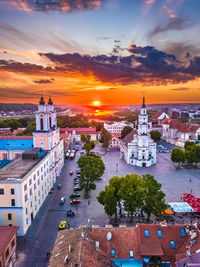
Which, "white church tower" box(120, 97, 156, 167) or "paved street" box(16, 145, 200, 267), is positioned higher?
"white church tower" box(120, 97, 156, 167)

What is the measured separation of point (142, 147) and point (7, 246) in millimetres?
51894

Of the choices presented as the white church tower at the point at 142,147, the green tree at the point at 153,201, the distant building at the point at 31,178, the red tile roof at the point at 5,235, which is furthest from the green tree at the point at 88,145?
the red tile roof at the point at 5,235

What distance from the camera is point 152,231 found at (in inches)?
878

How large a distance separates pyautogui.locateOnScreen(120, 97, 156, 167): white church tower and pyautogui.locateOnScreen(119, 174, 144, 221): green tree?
1425 inches

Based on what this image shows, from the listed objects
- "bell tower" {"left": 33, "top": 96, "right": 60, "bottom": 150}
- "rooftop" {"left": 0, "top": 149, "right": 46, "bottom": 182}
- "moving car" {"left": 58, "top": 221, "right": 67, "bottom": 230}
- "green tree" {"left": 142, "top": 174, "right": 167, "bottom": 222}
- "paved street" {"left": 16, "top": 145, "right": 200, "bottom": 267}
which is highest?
"bell tower" {"left": 33, "top": 96, "right": 60, "bottom": 150}

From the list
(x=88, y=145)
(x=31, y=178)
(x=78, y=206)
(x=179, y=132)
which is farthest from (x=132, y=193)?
(x=179, y=132)

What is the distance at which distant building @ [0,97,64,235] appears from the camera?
29.8m

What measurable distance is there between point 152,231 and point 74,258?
966 cm

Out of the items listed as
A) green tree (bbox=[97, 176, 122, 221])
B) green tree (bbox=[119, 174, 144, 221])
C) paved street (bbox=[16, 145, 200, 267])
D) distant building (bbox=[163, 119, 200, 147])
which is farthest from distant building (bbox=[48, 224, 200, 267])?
distant building (bbox=[163, 119, 200, 147])

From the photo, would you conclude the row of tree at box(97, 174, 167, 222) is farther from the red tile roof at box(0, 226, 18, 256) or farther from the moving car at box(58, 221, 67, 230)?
the red tile roof at box(0, 226, 18, 256)

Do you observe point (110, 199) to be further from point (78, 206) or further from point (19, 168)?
point (19, 168)

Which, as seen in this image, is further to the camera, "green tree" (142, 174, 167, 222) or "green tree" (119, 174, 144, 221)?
"green tree" (119, 174, 144, 221)

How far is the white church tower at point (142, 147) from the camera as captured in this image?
66250 mm

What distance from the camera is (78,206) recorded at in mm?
38719
